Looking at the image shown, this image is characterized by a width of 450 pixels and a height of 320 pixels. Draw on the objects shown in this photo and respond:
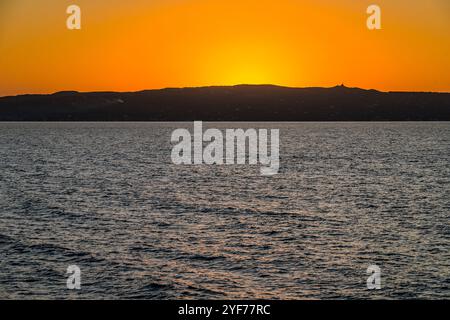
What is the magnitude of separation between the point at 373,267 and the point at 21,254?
2410 cm

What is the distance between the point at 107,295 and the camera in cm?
3197

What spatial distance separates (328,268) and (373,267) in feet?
9.55

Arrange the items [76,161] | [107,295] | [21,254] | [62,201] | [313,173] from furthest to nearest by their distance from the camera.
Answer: [76,161] < [313,173] < [62,201] < [21,254] < [107,295]

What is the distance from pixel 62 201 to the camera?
64375 millimetres

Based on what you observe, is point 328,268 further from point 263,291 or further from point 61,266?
point 61,266

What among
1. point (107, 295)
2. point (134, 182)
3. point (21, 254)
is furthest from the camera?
point (134, 182)

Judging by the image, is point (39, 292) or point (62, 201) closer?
point (39, 292)

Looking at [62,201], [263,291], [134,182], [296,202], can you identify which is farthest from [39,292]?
[134,182]
